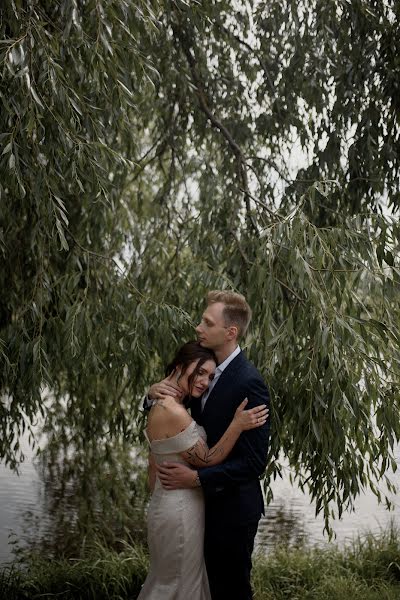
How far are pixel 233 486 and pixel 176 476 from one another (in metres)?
0.19

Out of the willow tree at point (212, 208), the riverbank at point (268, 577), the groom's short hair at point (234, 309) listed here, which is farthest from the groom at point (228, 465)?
the riverbank at point (268, 577)

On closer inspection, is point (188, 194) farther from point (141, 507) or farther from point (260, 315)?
point (141, 507)

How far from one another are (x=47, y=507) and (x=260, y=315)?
17.3ft

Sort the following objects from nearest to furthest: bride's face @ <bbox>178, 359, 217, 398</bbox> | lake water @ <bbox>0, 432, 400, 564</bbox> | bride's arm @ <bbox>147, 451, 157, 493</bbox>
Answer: bride's face @ <bbox>178, 359, 217, 398</bbox>
bride's arm @ <bbox>147, 451, 157, 493</bbox>
lake water @ <bbox>0, 432, 400, 564</bbox>

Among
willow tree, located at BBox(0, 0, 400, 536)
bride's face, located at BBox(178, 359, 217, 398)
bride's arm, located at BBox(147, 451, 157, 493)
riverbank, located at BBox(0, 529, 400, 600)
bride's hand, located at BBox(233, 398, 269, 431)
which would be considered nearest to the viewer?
bride's hand, located at BBox(233, 398, 269, 431)

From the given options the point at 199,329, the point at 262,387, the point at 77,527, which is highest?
the point at 199,329

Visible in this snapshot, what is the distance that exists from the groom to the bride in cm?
4

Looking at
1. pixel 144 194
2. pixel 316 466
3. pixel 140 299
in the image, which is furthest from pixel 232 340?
pixel 144 194

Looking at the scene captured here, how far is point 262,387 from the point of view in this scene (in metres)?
3.27

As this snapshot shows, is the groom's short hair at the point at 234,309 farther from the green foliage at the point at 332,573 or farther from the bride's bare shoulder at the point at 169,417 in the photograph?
the green foliage at the point at 332,573

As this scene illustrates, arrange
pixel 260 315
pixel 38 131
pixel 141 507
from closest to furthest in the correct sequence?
pixel 38 131
pixel 260 315
pixel 141 507

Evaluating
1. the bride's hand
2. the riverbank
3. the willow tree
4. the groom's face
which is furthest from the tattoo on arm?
the riverbank

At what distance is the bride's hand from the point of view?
313 centimetres

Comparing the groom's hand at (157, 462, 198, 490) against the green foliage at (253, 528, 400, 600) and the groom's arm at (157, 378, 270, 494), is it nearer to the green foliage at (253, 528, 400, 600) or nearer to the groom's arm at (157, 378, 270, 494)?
the groom's arm at (157, 378, 270, 494)
